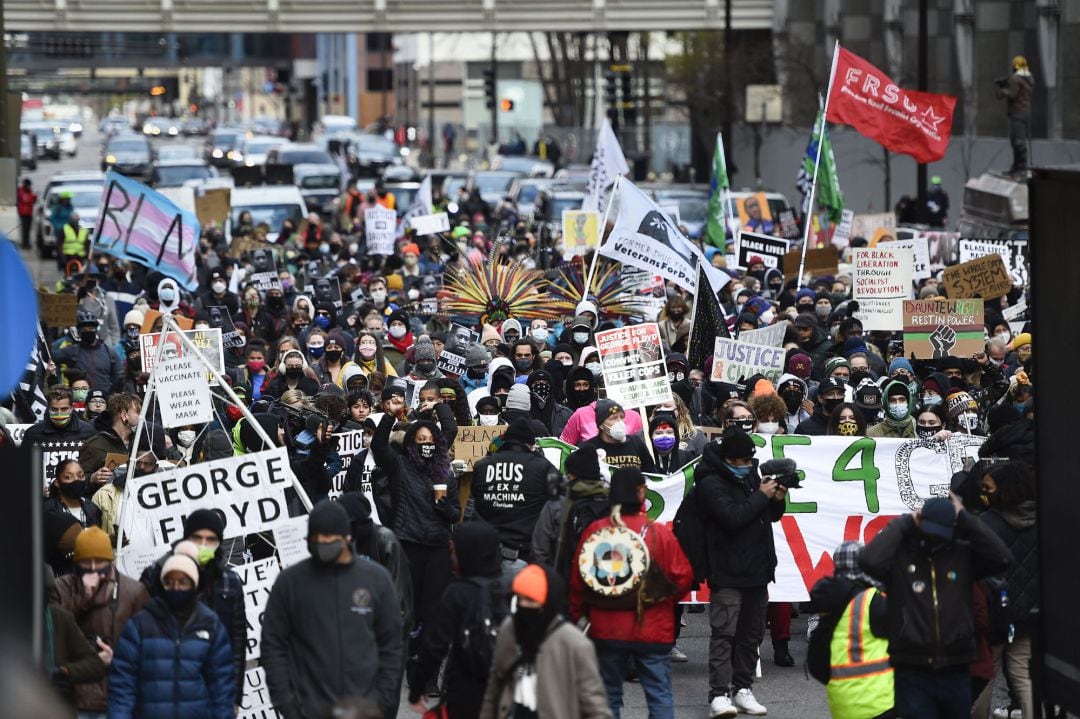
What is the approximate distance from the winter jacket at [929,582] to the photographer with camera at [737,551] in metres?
1.65

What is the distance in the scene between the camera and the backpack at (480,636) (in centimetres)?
779

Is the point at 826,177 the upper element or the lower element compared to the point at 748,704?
upper

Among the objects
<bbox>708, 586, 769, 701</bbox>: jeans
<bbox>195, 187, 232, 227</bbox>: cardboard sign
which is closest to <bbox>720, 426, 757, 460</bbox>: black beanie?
<bbox>708, 586, 769, 701</bbox>: jeans

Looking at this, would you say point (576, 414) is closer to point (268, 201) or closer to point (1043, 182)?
point (1043, 182)

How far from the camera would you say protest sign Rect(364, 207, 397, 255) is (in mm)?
25266

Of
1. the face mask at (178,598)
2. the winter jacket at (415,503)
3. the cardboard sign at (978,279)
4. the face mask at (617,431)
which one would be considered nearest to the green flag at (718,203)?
the cardboard sign at (978,279)

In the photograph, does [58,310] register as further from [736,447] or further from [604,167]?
[736,447]

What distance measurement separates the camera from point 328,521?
25.0ft

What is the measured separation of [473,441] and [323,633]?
4462mm

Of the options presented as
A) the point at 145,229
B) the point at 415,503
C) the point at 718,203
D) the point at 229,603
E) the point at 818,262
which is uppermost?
the point at 718,203

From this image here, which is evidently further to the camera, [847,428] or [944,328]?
[944,328]

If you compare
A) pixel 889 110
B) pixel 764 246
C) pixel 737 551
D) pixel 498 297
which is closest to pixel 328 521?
pixel 737 551

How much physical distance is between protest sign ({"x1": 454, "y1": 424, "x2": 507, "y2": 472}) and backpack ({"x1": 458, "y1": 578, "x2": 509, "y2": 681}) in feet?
13.3

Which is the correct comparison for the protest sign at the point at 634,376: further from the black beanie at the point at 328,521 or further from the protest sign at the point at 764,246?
the protest sign at the point at 764,246
